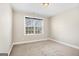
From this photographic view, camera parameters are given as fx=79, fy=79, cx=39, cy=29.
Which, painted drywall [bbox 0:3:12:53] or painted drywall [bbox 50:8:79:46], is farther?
painted drywall [bbox 50:8:79:46]

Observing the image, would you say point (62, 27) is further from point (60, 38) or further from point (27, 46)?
point (27, 46)

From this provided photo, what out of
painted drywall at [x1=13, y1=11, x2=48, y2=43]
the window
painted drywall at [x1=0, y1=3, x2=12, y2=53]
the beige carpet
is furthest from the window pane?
painted drywall at [x1=0, y1=3, x2=12, y2=53]

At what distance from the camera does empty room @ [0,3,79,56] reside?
2.11 m

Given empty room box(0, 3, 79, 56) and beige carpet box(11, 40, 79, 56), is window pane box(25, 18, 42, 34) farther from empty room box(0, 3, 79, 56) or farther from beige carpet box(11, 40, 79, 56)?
beige carpet box(11, 40, 79, 56)

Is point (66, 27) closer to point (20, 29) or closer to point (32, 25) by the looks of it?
point (32, 25)

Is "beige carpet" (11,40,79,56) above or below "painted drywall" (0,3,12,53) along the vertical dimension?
below

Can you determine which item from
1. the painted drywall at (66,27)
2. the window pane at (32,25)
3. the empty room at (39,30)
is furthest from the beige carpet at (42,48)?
the window pane at (32,25)

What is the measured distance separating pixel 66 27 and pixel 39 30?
0.85 meters

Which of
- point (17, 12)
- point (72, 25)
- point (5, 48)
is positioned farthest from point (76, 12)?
point (5, 48)

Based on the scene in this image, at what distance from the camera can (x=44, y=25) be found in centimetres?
241

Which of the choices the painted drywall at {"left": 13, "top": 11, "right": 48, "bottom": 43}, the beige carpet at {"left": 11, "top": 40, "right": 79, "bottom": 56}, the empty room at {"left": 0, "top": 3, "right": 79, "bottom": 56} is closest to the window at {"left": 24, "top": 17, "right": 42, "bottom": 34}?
the empty room at {"left": 0, "top": 3, "right": 79, "bottom": 56}

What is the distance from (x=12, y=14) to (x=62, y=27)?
157cm

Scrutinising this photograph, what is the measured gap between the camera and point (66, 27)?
245 cm

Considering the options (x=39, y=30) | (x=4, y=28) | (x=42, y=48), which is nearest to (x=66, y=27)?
(x=39, y=30)
